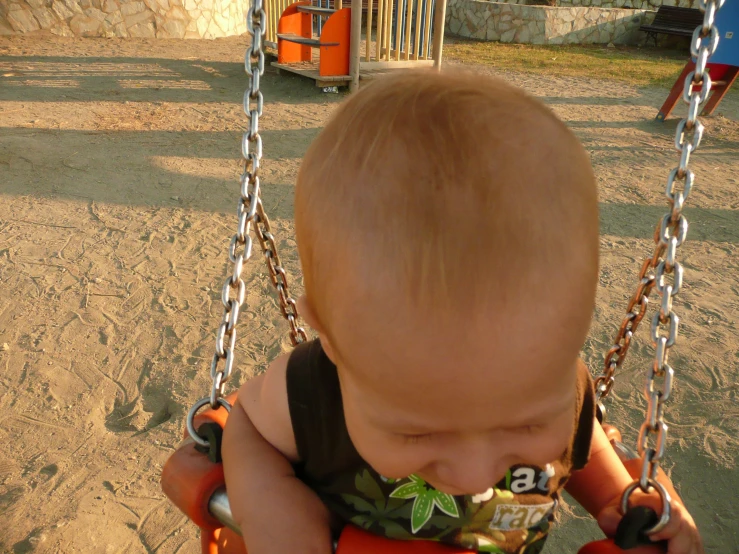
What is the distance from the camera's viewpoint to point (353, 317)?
23.5 inches

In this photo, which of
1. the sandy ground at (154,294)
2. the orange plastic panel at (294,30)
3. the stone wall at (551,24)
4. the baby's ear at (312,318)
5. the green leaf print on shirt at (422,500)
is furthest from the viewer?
the stone wall at (551,24)

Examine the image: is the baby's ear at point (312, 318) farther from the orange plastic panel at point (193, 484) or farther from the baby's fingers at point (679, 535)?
the baby's fingers at point (679, 535)

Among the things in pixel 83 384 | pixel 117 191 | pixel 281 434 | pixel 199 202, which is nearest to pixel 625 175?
pixel 199 202

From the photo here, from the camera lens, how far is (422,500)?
899 mm

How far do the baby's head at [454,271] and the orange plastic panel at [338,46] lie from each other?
15.5 feet

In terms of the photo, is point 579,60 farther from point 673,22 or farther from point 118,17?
point 118,17

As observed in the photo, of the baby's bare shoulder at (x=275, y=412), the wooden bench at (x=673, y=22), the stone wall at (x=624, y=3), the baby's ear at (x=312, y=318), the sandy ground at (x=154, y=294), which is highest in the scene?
the stone wall at (x=624, y=3)

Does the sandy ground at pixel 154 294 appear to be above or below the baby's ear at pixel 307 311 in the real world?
below

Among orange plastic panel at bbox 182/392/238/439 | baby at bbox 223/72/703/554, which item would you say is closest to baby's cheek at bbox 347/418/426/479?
baby at bbox 223/72/703/554

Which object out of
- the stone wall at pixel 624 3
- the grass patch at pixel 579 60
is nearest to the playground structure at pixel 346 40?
the grass patch at pixel 579 60

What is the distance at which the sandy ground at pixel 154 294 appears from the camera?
1580 mm

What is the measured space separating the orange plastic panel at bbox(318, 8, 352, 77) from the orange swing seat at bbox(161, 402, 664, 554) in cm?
457

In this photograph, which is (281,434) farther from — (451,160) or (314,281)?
(451,160)

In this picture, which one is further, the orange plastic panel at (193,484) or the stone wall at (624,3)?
the stone wall at (624,3)
